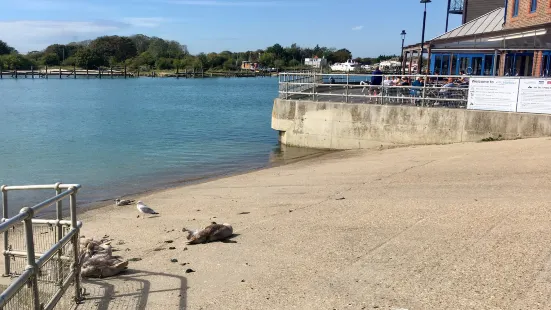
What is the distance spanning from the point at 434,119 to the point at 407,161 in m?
3.82

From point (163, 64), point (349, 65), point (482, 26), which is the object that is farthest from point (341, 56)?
point (482, 26)

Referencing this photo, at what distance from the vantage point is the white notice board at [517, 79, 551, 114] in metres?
14.8

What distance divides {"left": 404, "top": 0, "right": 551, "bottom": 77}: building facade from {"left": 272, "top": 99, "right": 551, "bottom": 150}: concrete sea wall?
621cm

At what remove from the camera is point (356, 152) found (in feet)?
57.3

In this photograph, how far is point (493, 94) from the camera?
51.1ft

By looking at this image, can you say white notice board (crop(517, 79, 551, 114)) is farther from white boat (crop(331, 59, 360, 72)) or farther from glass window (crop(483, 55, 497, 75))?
white boat (crop(331, 59, 360, 72))

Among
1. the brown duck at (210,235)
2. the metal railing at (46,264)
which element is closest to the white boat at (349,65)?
the brown duck at (210,235)

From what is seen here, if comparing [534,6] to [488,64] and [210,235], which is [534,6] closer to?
[488,64]

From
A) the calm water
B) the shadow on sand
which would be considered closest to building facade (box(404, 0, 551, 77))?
the calm water

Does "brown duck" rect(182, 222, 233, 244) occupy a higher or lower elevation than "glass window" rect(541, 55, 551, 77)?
lower

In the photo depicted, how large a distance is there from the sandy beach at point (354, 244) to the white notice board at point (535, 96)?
391cm

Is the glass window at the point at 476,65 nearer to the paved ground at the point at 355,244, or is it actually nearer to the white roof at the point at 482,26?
the white roof at the point at 482,26

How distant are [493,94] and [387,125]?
11.8ft

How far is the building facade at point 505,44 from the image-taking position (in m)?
21.6
